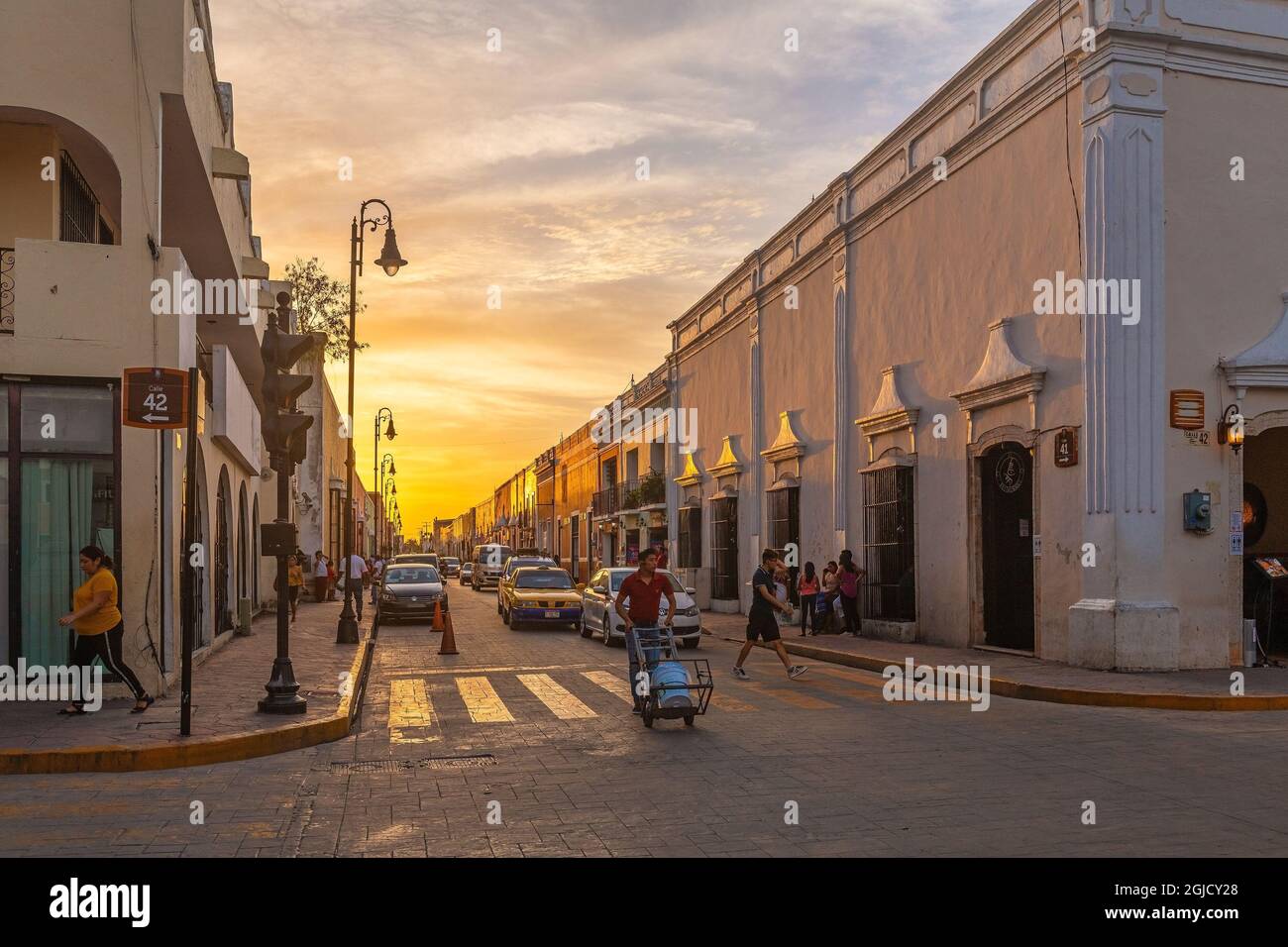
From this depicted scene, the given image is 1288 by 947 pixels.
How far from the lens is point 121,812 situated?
307 inches

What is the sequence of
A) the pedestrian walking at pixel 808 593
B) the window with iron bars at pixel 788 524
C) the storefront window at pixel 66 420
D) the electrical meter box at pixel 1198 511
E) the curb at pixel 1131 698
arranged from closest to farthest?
the curb at pixel 1131 698 < the storefront window at pixel 66 420 < the electrical meter box at pixel 1198 511 < the pedestrian walking at pixel 808 593 < the window with iron bars at pixel 788 524

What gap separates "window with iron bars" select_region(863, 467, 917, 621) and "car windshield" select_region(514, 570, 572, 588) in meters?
7.89

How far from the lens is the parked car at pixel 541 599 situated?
1013 inches

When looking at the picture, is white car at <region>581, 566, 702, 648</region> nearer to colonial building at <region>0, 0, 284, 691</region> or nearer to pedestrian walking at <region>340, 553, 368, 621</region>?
pedestrian walking at <region>340, 553, 368, 621</region>

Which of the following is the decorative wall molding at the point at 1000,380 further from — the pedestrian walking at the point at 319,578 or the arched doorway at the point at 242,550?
the pedestrian walking at the point at 319,578

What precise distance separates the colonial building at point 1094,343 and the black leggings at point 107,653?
11.4 metres

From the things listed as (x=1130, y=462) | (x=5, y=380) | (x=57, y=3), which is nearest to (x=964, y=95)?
(x=1130, y=462)

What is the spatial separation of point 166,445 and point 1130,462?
1181 cm

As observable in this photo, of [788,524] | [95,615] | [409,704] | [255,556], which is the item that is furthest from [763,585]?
[255,556]

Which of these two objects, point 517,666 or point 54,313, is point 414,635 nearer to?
point 517,666

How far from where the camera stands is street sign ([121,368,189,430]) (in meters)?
10.0

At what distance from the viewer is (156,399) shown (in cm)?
1020

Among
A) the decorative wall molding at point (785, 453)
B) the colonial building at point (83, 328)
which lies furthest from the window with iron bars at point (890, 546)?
the colonial building at point (83, 328)

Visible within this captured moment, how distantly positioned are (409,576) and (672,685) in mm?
19499
